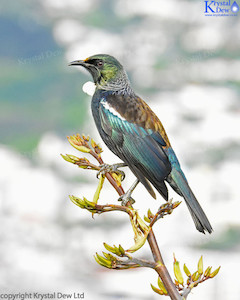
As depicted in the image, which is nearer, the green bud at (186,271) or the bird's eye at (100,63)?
the green bud at (186,271)

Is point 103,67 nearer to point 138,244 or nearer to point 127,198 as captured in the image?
point 127,198

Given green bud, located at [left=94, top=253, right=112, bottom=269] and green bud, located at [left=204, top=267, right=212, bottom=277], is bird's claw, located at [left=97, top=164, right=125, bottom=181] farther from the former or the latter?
green bud, located at [left=204, top=267, right=212, bottom=277]

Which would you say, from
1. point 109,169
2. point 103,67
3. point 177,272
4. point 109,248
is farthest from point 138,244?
point 103,67

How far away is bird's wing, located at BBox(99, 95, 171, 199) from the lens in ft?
7.71

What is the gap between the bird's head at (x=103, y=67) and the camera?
8.64ft

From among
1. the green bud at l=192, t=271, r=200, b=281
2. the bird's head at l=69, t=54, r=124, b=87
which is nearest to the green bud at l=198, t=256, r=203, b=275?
the green bud at l=192, t=271, r=200, b=281

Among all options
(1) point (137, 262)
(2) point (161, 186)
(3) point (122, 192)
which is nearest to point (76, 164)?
(3) point (122, 192)

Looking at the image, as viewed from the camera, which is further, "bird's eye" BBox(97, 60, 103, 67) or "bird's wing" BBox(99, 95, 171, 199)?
"bird's eye" BBox(97, 60, 103, 67)

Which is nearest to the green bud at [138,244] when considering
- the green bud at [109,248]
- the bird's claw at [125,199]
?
the green bud at [109,248]

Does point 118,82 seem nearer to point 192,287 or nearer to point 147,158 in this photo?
point 147,158

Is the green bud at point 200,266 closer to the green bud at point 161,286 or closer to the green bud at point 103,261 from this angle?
the green bud at point 161,286

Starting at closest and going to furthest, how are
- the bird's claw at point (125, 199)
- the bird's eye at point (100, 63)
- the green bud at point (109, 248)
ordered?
the green bud at point (109, 248) → the bird's claw at point (125, 199) → the bird's eye at point (100, 63)

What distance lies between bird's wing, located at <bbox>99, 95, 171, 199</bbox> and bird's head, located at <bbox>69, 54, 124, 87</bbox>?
0.16 metres

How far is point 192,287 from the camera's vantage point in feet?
6.93
